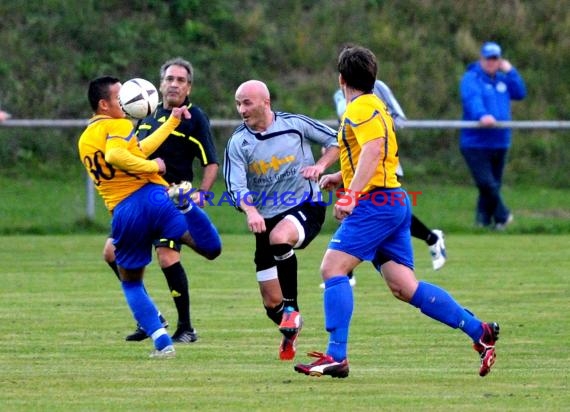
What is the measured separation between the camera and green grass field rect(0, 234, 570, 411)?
Result: 281 inches

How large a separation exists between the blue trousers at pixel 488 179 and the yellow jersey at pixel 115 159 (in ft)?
32.5

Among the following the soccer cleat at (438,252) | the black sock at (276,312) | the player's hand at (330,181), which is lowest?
the soccer cleat at (438,252)

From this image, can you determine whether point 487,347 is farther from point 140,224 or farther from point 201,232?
point 201,232

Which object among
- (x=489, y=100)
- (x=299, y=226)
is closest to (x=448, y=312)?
(x=299, y=226)

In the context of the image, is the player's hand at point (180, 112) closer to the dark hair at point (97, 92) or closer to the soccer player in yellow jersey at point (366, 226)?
the dark hair at point (97, 92)

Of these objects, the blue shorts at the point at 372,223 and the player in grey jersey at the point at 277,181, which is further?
the player in grey jersey at the point at 277,181

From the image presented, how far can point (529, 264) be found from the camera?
14.6 m

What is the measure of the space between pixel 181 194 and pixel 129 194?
2.72ft

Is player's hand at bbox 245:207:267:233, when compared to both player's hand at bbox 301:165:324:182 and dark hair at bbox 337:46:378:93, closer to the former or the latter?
player's hand at bbox 301:165:324:182

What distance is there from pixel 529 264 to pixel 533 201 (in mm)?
4905

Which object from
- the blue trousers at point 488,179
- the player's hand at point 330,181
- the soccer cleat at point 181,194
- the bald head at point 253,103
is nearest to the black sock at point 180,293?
the soccer cleat at point 181,194

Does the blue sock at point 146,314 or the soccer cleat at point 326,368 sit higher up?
the soccer cleat at point 326,368

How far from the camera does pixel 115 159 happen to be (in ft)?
28.4

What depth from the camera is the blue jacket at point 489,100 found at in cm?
1845
